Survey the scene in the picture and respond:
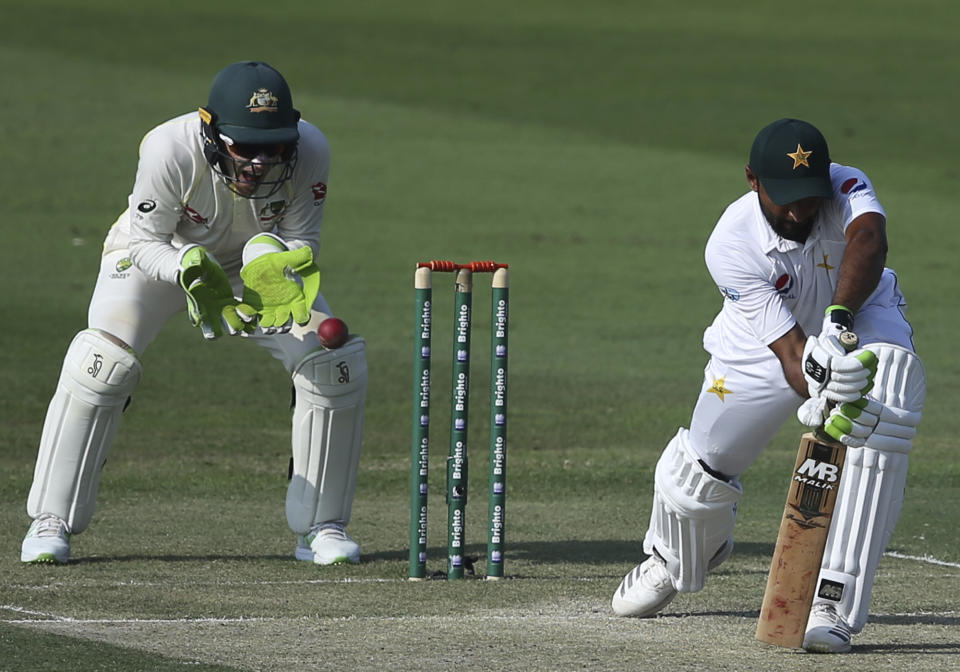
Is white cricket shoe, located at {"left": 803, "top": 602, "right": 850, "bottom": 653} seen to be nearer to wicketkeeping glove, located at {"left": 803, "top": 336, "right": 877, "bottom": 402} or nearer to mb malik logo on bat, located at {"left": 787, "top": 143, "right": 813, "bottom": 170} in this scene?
wicketkeeping glove, located at {"left": 803, "top": 336, "right": 877, "bottom": 402}

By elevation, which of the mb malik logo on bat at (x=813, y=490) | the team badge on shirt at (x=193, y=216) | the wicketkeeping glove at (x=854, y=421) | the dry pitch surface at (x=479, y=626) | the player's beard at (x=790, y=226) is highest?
the team badge on shirt at (x=193, y=216)

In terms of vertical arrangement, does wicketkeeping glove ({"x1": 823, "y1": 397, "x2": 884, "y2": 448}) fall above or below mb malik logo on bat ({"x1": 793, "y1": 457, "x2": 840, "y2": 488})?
above

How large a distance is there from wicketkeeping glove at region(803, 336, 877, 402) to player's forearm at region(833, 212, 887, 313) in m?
0.27

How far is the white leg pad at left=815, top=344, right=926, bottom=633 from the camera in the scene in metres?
4.79

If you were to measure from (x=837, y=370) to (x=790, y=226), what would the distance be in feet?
2.09

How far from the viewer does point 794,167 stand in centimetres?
493

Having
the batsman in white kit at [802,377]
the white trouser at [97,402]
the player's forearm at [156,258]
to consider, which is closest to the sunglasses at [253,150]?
the player's forearm at [156,258]

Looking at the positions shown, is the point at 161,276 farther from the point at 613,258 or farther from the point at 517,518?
the point at 613,258

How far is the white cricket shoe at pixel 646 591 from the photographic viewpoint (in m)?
5.21

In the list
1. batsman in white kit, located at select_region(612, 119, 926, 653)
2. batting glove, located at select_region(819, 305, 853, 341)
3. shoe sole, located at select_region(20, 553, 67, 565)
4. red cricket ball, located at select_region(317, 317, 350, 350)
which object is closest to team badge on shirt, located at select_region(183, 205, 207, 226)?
red cricket ball, located at select_region(317, 317, 350, 350)

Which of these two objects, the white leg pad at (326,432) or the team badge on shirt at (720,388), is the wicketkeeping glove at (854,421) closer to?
the team badge on shirt at (720,388)

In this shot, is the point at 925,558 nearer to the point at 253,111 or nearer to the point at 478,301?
the point at 253,111

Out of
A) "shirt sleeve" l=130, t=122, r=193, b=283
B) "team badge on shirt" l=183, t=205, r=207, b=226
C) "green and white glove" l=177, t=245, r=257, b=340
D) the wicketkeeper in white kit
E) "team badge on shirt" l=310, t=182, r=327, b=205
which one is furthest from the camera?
"team badge on shirt" l=310, t=182, r=327, b=205

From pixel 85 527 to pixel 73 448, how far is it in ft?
0.94
